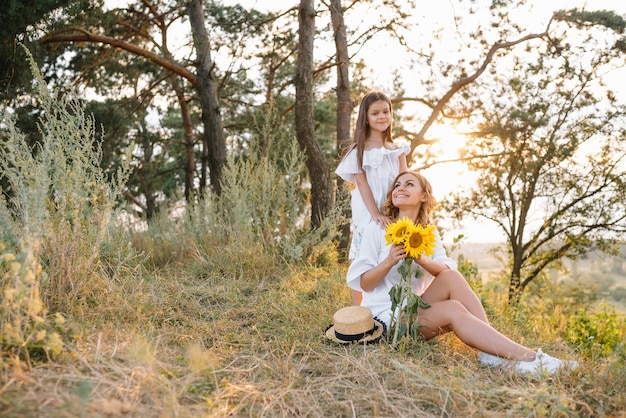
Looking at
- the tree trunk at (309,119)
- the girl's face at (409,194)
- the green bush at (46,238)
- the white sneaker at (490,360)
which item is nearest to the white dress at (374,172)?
the girl's face at (409,194)

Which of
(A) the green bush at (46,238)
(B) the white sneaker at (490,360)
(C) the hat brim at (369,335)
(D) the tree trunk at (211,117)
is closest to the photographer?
(A) the green bush at (46,238)

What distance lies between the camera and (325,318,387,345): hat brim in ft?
9.87

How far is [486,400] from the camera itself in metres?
2.31

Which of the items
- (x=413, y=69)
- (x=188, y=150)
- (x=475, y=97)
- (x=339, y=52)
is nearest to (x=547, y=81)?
(x=475, y=97)

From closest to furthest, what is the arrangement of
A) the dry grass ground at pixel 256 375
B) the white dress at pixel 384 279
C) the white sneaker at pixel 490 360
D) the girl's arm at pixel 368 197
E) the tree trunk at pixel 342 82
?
the dry grass ground at pixel 256 375 < the white sneaker at pixel 490 360 < the white dress at pixel 384 279 < the girl's arm at pixel 368 197 < the tree trunk at pixel 342 82

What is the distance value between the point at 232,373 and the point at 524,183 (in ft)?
36.4

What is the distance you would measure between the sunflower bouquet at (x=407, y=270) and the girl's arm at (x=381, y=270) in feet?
0.13

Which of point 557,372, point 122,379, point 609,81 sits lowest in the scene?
point 557,372

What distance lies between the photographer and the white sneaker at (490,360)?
9.00ft

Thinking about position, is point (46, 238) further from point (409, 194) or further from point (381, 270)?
point (409, 194)

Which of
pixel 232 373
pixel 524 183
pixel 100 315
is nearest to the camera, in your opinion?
pixel 232 373

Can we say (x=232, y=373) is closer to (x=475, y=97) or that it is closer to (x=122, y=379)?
(x=122, y=379)

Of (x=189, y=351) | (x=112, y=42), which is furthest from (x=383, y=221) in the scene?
(x=112, y=42)

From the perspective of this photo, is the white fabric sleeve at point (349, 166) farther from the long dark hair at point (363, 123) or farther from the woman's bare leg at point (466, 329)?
the woman's bare leg at point (466, 329)
